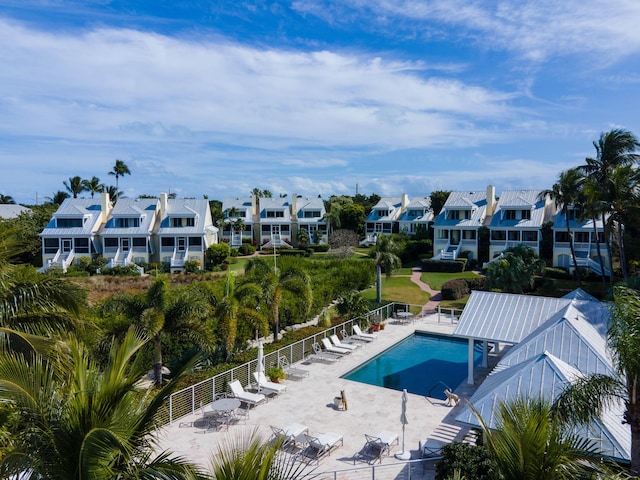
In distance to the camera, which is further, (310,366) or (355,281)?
(355,281)

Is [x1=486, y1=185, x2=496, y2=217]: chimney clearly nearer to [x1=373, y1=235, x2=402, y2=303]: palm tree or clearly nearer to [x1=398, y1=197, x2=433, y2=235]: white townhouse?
[x1=398, y1=197, x2=433, y2=235]: white townhouse

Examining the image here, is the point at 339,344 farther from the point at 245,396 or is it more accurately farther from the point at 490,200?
the point at 490,200

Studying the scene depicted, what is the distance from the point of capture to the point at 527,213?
48031mm

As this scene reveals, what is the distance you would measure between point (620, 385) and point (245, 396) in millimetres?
11982

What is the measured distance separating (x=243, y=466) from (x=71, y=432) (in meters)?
1.99

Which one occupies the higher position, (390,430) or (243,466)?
(243,466)

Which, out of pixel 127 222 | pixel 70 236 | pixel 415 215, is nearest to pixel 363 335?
pixel 127 222

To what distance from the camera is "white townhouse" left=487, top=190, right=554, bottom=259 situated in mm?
46906

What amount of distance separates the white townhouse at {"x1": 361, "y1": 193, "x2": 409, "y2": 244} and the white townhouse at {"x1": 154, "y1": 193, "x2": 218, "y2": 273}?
23855 millimetres

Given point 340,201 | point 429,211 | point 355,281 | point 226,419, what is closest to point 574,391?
point 226,419

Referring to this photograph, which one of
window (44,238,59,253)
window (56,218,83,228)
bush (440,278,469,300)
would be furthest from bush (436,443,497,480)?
window (44,238,59,253)

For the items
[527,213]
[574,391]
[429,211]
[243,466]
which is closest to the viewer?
[243,466]

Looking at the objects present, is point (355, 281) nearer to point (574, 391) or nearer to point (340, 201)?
point (574, 391)

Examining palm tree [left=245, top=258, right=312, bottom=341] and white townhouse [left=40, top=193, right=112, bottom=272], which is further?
white townhouse [left=40, top=193, right=112, bottom=272]
